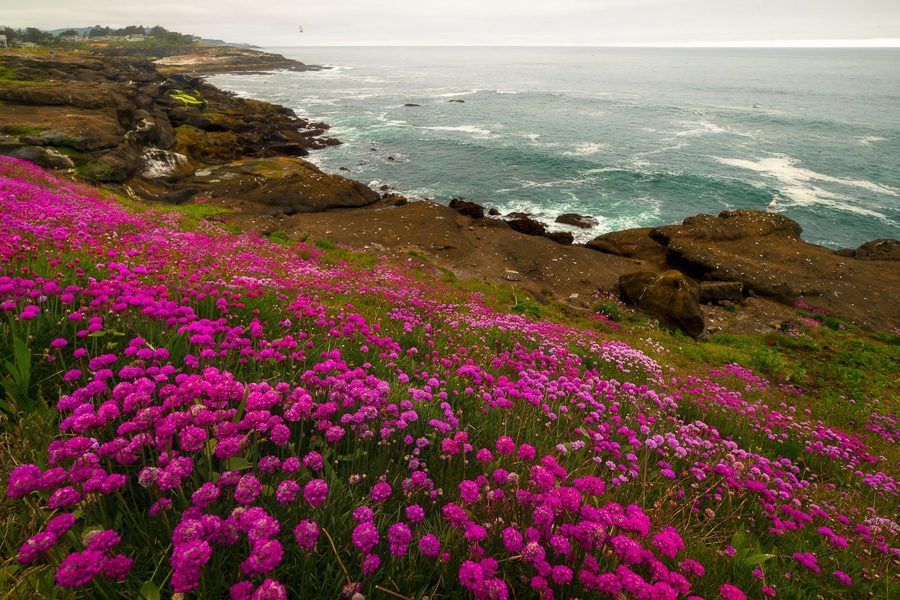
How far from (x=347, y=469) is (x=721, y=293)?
86.1 feet

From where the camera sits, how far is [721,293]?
23.3 metres

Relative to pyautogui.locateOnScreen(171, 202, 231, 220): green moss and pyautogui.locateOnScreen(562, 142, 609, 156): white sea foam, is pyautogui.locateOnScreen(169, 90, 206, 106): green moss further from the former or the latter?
pyautogui.locateOnScreen(562, 142, 609, 156): white sea foam

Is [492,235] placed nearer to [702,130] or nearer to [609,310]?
[609,310]

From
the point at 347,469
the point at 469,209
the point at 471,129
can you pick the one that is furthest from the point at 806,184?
the point at 347,469

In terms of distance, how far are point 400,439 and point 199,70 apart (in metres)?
195

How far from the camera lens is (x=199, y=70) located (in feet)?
496

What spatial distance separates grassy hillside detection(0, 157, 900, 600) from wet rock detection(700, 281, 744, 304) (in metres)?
17.3

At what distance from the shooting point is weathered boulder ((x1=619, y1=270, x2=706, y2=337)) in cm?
1847

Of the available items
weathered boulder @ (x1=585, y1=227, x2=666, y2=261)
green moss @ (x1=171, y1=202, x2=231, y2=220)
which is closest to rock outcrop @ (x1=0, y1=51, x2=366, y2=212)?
green moss @ (x1=171, y1=202, x2=231, y2=220)

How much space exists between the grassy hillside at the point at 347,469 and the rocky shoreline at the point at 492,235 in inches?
623

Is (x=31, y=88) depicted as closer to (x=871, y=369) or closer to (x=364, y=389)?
(x=364, y=389)

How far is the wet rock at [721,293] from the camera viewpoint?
915 inches

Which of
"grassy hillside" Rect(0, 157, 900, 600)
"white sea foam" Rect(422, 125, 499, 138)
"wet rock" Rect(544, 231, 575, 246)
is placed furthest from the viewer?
"white sea foam" Rect(422, 125, 499, 138)

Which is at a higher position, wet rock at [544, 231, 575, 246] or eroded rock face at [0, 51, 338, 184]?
eroded rock face at [0, 51, 338, 184]
